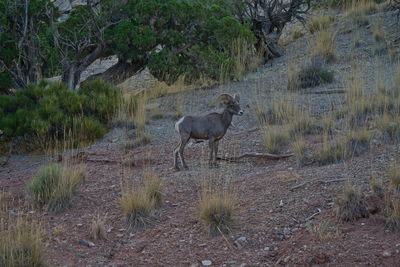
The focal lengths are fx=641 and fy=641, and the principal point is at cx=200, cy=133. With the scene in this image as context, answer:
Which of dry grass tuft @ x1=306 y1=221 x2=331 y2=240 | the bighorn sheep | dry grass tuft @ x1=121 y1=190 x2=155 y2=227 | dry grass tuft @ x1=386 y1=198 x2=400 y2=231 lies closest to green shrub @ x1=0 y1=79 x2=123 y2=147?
the bighorn sheep

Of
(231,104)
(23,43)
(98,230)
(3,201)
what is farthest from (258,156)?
(23,43)

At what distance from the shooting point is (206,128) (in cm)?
941

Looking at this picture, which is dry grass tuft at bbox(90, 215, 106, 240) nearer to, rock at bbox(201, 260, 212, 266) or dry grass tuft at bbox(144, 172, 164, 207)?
dry grass tuft at bbox(144, 172, 164, 207)

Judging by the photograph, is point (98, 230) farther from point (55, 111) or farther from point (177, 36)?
point (177, 36)

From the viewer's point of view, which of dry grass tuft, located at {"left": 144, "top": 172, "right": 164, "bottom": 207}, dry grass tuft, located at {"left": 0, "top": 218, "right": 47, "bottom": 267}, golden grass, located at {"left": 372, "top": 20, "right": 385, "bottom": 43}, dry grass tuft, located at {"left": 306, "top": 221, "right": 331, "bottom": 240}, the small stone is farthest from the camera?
golden grass, located at {"left": 372, "top": 20, "right": 385, "bottom": 43}

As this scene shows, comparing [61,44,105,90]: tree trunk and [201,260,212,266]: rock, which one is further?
[61,44,105,90]: tree trunk

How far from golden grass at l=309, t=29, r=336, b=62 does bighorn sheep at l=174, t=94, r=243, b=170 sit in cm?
677

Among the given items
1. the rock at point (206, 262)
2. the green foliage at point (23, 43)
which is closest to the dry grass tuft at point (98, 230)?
the rock at point (206, 262)

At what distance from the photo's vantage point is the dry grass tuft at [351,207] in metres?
6.69

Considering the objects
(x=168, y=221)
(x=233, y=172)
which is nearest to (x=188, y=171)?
(x=233, y=172)

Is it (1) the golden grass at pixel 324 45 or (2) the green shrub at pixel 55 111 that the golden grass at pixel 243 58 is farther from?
(2) the green shrub at pixel 55 111

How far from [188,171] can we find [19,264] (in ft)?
12.1

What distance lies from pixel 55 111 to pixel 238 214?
18.7ft

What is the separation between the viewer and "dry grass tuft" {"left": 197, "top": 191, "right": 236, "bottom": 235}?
6.85m
